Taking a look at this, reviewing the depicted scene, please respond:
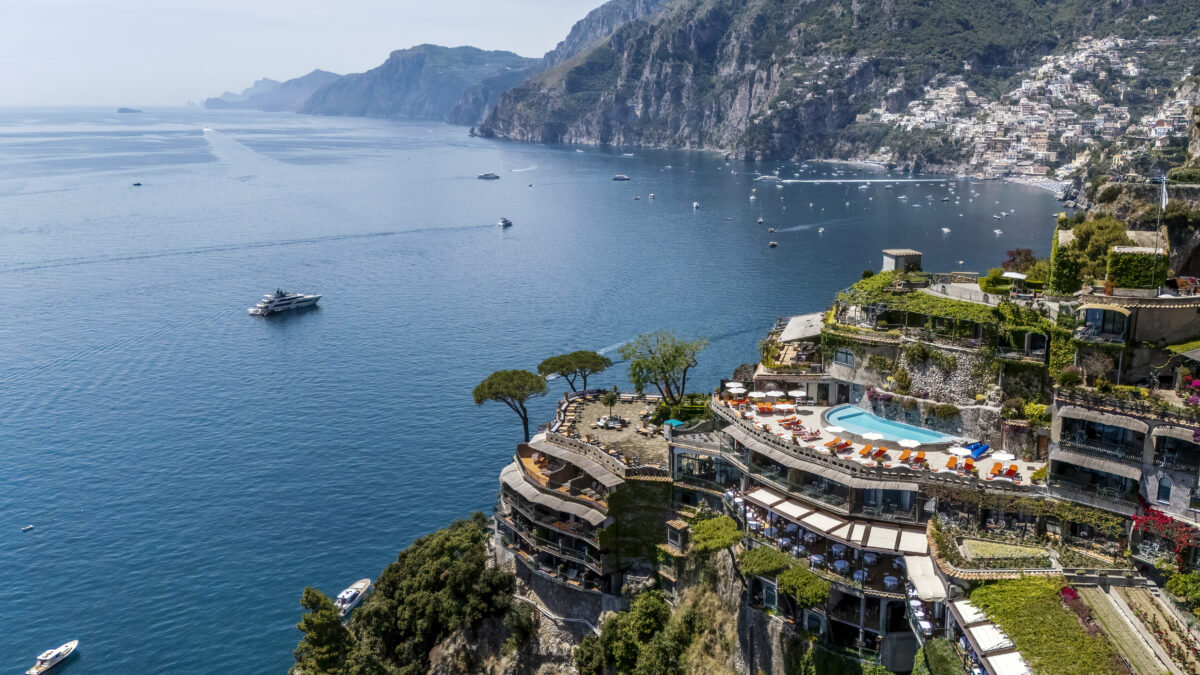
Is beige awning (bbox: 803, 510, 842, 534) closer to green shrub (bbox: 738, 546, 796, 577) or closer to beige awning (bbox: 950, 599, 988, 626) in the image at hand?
green shrub (bbox: 738, 546, 796, 577)

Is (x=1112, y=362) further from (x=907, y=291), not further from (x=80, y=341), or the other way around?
(x=80, y=341)

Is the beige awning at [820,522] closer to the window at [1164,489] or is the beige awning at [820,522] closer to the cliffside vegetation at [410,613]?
the window at [1164,489]

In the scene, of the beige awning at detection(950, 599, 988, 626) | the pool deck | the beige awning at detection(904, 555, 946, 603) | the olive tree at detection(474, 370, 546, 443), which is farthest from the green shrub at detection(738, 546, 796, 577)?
the olive tree at detection(474, 370, 546, 443)

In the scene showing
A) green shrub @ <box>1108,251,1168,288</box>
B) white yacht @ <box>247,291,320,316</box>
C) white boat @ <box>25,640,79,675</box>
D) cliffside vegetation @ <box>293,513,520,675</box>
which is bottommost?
white boat @ <box>25,640,79,675</box>

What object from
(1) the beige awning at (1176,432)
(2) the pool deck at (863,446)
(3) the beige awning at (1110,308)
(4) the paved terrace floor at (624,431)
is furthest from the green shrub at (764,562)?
(3) the beige awning at (1110,308)

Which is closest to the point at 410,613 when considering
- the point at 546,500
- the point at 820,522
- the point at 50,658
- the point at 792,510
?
the point at 546,500

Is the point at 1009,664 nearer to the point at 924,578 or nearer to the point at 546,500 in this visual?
the point at 924,578
